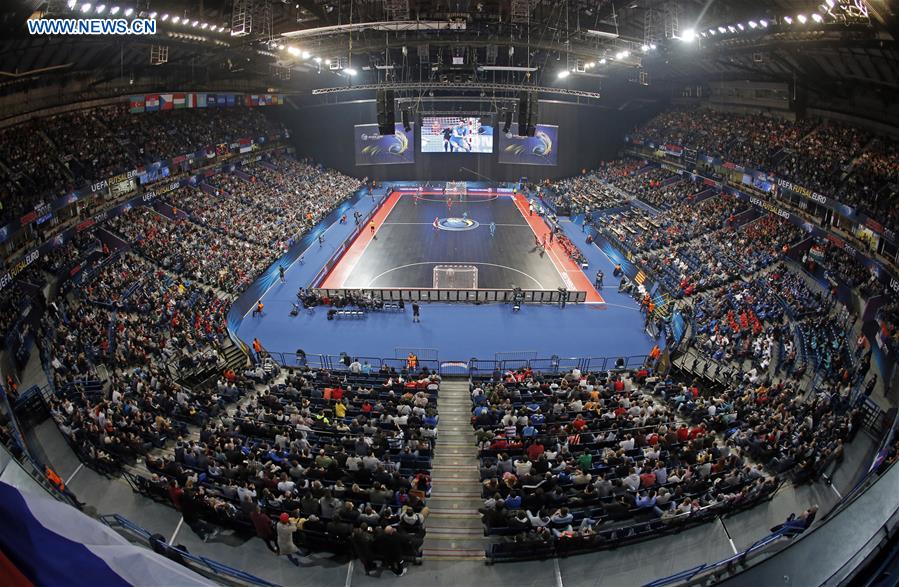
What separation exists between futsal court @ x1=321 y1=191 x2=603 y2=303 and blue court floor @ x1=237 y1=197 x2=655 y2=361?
2.43 meters

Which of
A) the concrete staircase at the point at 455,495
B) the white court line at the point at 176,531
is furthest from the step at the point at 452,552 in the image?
the white court line at the point at 176,531

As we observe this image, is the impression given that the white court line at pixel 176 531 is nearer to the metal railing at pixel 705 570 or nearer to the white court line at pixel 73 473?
the white court line at pixel 73 473

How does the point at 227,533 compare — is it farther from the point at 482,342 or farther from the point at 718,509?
the point at 482,342

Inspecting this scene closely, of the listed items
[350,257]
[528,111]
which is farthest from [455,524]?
[350,257]

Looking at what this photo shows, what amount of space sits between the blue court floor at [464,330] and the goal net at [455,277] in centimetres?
200

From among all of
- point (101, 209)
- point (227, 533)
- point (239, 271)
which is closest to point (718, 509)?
point (227, 533)

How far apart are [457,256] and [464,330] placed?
37.2 feet

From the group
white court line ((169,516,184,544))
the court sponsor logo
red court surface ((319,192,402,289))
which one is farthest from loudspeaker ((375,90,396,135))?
white court line ((169,516,184,544))

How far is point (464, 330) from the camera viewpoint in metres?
27.3

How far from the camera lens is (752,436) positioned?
49.8ft

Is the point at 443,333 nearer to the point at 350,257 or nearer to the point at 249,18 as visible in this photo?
the point at 350,257

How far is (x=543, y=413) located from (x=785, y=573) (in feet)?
32.6

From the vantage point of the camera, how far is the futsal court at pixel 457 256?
32.9m

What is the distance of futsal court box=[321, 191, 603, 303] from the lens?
1295 inches
